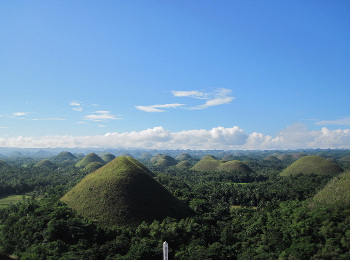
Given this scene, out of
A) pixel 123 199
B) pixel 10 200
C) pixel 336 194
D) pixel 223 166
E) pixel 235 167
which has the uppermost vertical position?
pixel 336 194

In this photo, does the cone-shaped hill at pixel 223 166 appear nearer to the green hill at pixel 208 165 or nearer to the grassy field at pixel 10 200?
the green hill at pixel 208 165

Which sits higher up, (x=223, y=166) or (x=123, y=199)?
(x=123, y=199)

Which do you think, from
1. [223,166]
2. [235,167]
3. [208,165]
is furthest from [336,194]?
[208,165]

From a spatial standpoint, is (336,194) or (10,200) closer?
(336,194)

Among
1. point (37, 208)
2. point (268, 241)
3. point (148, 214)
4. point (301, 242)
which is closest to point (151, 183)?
point (148, 214)

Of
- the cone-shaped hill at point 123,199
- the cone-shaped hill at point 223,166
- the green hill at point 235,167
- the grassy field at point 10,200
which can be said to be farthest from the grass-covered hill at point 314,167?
the grassy field at point 10,200

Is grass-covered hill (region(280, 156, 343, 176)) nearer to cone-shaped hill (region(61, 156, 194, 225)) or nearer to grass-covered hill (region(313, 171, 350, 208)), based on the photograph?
grass-covered hill (region(313, 171, 350, 208))

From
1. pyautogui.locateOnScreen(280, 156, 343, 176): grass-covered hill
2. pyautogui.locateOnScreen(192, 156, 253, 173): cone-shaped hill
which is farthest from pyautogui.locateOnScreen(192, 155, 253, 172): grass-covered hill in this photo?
pyautogui.locateOnScreen(280, 156, 343, 176): grass-covered hill

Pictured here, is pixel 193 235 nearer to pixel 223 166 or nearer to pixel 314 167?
pixel 314 167
